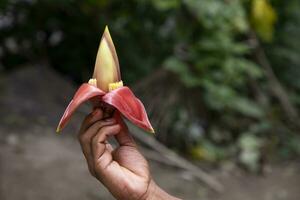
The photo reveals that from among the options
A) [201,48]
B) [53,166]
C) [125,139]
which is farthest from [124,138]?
[201,48]

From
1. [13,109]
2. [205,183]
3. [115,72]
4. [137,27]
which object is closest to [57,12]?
[137,27]

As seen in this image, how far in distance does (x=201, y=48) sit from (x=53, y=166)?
1693 mm

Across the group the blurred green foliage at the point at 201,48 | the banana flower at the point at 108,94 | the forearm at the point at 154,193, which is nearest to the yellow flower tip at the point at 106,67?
the banana flower at the point at 108,94

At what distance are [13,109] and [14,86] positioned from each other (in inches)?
15.6

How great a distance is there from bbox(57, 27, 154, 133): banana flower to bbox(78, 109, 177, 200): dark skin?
4 cm

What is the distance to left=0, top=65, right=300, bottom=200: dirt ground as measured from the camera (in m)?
4.45

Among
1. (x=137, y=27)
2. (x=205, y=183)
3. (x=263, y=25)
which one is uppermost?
(x=263, y=25)

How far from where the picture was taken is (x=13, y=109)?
17.5ft

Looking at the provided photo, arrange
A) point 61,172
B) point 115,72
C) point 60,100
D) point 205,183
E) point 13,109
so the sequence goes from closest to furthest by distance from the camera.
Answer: point 115,72 < point 61,172 < point 205,183 < point 13,109 < point 60,100

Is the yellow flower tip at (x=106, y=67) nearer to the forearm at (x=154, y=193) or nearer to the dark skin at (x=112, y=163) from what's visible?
the dark skin at (x=112, y=163)

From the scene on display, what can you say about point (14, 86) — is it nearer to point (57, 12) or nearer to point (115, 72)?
point (57, 12)

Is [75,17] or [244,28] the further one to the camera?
[75,17]

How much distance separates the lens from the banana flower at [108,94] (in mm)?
1212

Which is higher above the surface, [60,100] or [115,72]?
[115,72]
